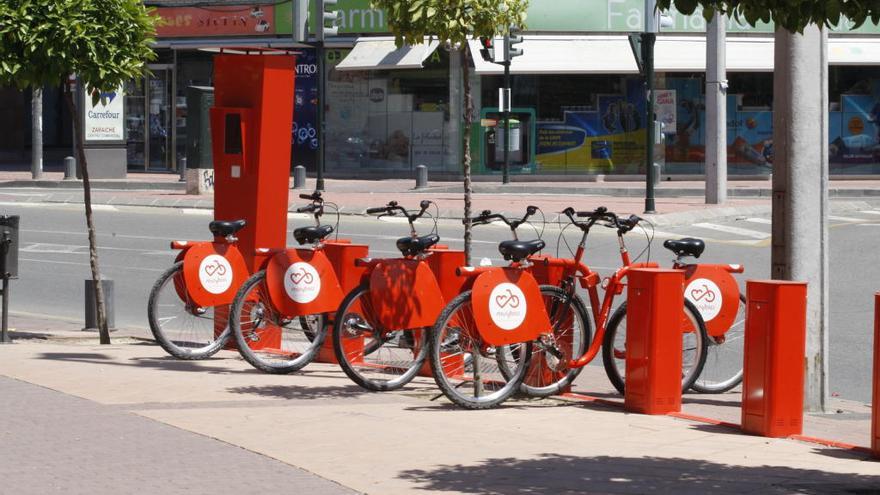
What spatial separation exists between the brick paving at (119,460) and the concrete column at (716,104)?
19.9 m

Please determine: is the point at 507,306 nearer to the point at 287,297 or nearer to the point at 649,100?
the point at 287,297

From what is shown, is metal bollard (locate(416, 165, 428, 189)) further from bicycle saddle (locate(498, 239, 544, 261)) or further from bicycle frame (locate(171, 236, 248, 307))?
bicycle saddle (locate(498, 239, 544, 261))

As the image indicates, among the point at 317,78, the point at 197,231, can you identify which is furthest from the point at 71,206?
the point at 317,78

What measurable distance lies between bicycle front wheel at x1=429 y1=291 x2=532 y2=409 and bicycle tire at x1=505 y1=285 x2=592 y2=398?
Answer: 182 millimetres

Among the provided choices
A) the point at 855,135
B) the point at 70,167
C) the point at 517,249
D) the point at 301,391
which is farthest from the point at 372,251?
the point at 855,135

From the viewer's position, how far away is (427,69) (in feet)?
122

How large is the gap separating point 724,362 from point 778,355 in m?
3.44

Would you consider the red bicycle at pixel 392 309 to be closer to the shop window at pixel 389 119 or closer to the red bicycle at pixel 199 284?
the red bicycle at pixel 199 284

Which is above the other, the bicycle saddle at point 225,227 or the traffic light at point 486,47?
the traffic light at point 486,47

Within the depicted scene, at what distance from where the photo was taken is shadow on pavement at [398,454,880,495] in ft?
21.5

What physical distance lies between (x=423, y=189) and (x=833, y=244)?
13253 mm

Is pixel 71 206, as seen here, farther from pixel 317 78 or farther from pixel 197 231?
pixel 317 78

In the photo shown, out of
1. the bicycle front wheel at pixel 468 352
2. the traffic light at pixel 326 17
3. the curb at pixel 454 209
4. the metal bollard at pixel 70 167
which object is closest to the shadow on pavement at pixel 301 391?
the bicycle front wheel at pixel 468 352

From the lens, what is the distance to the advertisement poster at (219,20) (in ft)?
129
